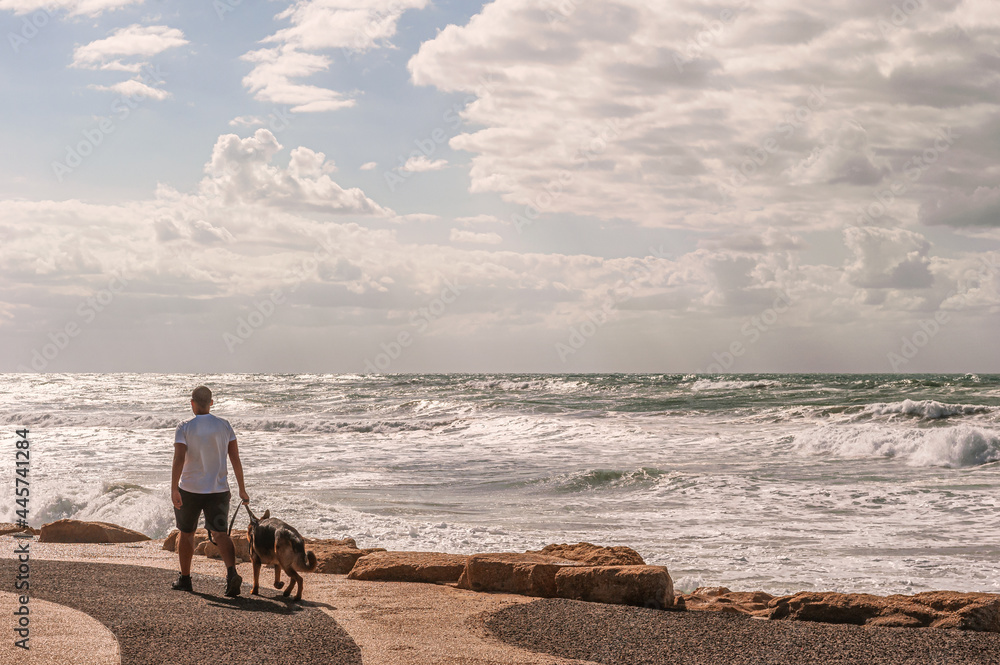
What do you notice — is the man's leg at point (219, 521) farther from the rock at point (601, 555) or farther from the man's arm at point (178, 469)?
the rock at point (601, 555)

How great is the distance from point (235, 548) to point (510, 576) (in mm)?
3377

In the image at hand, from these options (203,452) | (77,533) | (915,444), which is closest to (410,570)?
(203,452)

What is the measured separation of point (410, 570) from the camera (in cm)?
710

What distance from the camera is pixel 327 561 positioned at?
25.1 ft

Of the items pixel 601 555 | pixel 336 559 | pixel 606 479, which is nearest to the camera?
pixel 601 555

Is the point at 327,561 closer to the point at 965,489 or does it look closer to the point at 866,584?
the point at 866,584

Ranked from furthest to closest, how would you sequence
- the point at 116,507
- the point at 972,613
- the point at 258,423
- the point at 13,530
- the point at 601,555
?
the point at 258,423
the point at 116,507
the point at 13,530
the point at 601,555
the point at 972,613

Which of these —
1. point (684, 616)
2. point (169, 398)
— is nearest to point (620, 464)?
point (684, 616)

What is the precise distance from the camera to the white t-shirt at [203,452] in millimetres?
6141

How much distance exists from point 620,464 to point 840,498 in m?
5.35

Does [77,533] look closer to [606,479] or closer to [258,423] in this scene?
[606,479]

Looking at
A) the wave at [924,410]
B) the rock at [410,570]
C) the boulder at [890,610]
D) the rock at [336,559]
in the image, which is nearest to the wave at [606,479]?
the rock at [336,559]

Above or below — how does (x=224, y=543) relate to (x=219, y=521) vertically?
below

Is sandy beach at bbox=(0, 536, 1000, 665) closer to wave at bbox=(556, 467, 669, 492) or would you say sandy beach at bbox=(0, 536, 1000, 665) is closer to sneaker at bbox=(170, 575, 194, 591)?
sneaker at bbox=(170, 575, 194, 591)
